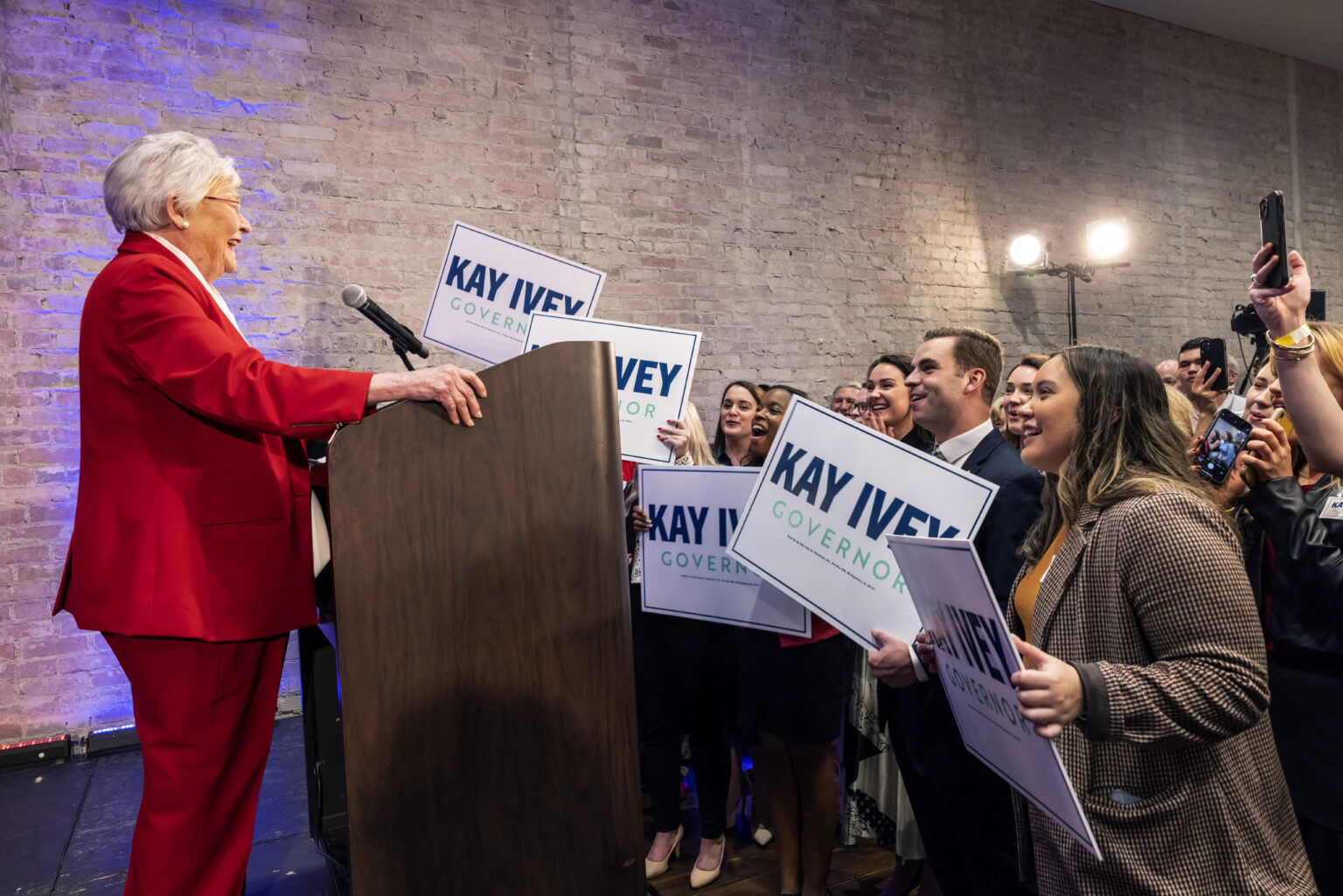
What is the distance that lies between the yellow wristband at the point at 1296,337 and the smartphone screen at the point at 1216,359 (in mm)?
2851

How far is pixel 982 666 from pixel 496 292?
206cm

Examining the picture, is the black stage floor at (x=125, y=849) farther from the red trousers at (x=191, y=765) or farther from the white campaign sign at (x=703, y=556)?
the white campaign sign at (x=703, y=556)

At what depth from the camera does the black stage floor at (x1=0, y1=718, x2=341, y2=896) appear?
8.29 ft

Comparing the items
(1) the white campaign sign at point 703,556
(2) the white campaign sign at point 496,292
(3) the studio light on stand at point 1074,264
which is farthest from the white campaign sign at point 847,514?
(3) the studio light on stand at point 1074,264

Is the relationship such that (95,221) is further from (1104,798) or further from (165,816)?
(1104,798)

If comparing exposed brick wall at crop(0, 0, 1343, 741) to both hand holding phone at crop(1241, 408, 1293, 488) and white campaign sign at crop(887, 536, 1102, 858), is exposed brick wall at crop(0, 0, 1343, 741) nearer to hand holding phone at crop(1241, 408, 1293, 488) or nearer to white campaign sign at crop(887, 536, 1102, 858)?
hand holding phone at crop(1241, 408, 1293, 488)

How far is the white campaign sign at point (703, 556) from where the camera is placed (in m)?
2.17

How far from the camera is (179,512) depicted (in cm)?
156

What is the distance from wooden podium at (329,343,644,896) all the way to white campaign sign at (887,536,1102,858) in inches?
16.5

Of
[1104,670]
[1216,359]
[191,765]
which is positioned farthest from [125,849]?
[1216,359]

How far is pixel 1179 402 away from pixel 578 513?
1395mm

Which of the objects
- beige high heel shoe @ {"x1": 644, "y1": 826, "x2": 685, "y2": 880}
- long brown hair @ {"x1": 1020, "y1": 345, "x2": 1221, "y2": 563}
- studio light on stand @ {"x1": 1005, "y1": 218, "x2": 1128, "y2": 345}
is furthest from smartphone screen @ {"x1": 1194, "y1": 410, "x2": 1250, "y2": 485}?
studio light on stand @ {"x1": 1005, "y1": 218, "x2": 1128, "y2": 345}

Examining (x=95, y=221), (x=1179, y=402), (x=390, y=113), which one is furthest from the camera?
(x=390, y=113)

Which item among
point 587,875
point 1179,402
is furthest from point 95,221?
point 1179,402
